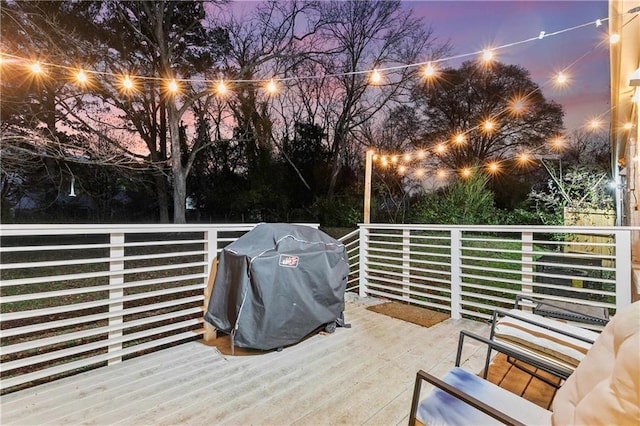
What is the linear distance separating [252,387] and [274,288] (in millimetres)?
724

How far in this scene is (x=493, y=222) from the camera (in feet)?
25.4

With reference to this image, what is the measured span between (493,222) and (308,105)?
7.94 metres

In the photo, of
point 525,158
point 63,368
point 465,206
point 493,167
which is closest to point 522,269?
point 63,368

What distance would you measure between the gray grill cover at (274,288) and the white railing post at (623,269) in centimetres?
240

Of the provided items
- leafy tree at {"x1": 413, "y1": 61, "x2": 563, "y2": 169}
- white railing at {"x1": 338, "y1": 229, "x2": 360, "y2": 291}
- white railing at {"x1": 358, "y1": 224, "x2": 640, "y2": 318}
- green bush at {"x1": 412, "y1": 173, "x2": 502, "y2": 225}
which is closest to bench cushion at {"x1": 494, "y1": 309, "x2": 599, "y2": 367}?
white railing at {"x1": 358, "y1": 224, "x2": 640, "y2": 318}

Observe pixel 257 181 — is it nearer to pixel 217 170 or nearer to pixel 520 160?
pixel 217 170

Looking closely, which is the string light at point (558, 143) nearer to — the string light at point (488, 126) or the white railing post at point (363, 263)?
the string light at point (488, 126)

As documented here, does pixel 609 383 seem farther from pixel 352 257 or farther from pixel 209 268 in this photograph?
pixel 352 257

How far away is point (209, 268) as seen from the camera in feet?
9.70

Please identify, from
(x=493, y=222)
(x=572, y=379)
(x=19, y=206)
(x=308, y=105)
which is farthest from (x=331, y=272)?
(x=19, y=206)

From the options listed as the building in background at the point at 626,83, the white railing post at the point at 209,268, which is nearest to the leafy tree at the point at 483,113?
the building in background at the point at 626,83

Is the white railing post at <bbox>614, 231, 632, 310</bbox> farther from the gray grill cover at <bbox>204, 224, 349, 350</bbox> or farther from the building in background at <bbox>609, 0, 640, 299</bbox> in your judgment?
the gray grill cover at <bbox>204, 224, 349, 350</bbox>

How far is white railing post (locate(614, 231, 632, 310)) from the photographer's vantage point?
2.60 meters

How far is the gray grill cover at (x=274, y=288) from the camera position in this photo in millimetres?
2512
